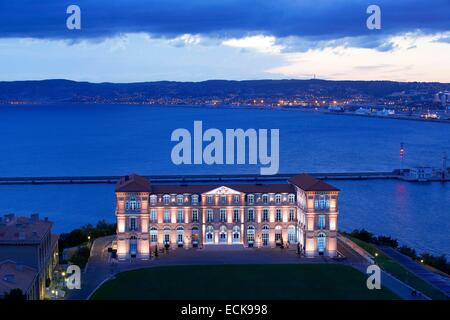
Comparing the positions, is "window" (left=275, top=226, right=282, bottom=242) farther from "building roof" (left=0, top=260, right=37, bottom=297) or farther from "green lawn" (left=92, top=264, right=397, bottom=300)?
"building roof" (left=0, top=260, right=37, bottom=297)

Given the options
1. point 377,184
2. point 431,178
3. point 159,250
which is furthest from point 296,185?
point 431,178

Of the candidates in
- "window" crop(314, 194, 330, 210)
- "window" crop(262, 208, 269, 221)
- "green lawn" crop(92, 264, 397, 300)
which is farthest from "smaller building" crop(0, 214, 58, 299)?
"window" crop(314, 194, 330, 210)

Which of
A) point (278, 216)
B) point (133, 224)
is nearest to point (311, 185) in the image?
point (278, 216)

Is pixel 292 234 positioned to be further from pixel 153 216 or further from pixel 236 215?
pixel 153 216

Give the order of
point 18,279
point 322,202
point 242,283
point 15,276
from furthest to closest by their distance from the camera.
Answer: point 322,202 → point 242,283 → point 15,276 → point 18,279

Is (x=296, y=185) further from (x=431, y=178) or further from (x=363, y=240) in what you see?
(x=431, y=178)
